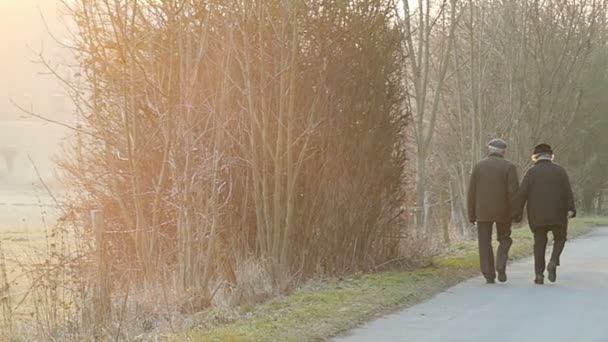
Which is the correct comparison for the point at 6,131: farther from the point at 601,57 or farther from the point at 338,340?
the point at 601,57

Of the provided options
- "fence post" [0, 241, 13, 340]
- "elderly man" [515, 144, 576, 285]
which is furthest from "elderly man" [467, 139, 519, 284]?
"fence post" [0, 241, 13, 340]

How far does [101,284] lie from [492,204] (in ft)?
19.4

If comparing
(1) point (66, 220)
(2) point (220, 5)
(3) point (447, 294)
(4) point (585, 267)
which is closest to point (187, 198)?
(1) point (66, 220)

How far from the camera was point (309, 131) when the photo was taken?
13.5 meters

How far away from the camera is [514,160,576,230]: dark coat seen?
13617 millimetres

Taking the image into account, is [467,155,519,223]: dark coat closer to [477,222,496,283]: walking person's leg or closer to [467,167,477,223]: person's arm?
[467,167,477,223]: person's arm

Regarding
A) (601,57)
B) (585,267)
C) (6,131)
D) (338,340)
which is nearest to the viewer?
(338,340)

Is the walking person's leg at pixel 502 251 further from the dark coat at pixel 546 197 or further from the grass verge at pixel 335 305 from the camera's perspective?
the grass verge at pixel 335 305

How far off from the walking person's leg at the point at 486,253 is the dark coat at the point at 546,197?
0.49 meters

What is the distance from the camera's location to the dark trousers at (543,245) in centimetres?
1361

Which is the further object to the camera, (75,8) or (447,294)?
(75,8)

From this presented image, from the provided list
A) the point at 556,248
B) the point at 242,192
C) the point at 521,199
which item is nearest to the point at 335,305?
the point at 242,192

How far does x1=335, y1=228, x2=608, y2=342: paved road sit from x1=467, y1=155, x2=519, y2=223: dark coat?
96 cm

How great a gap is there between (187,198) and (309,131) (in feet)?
6.98
